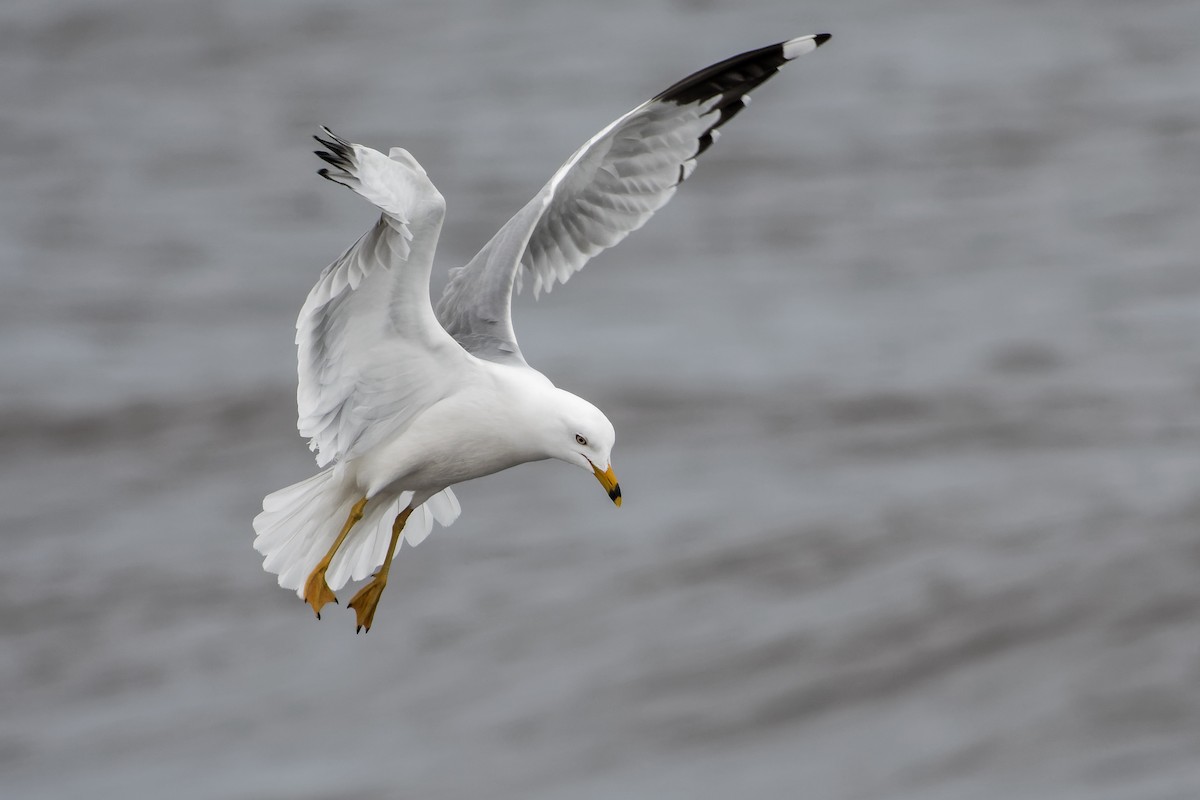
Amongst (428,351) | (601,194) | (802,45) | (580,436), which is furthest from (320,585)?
(802,45)

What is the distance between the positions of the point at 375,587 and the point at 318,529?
28 cm

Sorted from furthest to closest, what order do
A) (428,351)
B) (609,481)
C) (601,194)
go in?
(601,194), (428,351), (609,481)

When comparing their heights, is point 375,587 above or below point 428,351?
below

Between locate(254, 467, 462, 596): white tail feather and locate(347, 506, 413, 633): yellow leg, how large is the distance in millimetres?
77

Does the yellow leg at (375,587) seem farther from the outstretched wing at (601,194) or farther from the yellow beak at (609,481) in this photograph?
the yellow beak at (609,481)

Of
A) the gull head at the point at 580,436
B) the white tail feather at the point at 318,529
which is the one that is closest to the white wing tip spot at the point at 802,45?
the gull head at the point at 580,436

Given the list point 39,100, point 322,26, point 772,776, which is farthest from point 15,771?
point 322,26

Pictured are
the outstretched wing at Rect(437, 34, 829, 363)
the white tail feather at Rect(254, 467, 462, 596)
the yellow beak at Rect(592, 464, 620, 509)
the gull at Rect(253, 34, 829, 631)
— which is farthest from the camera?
the white tail feather at Rect(254, 467, 462, 596)

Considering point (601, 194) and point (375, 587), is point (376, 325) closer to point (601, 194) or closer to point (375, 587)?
point (375, 587)

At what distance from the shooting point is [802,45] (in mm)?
7160

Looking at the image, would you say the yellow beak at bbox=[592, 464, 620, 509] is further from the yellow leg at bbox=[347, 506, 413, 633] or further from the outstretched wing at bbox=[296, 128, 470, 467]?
the yellow leg at bbox=[347, 506, 413, 633]

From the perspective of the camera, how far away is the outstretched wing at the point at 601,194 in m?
7.00

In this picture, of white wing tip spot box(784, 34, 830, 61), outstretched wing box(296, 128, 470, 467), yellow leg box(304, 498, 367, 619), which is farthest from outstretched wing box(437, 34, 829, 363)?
yellow leg box(304, 498, 367, 619)

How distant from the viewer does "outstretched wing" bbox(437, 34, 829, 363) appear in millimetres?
6996
